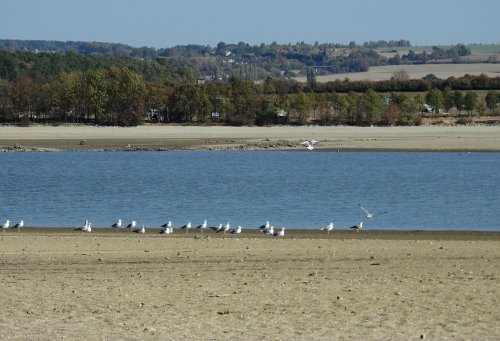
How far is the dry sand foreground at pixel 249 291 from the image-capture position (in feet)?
34.4

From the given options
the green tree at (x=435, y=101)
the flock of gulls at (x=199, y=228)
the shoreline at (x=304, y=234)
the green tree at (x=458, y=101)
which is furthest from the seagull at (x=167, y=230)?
the green tree at (x=458, y=101)

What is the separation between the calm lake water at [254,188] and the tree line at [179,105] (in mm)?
22789

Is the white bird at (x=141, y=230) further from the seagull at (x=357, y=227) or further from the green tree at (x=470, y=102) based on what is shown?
the green tree at (x=470, y=102)

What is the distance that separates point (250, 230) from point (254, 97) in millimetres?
55396

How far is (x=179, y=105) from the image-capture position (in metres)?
78.0

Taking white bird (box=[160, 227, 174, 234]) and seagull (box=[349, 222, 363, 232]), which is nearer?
white bird (box=[160, 227, 174, 234])

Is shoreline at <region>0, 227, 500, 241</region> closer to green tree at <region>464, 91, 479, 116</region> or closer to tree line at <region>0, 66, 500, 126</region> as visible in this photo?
tree line at <region>0, 66, 500, 126</region>

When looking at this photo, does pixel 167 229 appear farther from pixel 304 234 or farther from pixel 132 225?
pixel 304 234

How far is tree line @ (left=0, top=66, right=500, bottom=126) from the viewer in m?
75.9

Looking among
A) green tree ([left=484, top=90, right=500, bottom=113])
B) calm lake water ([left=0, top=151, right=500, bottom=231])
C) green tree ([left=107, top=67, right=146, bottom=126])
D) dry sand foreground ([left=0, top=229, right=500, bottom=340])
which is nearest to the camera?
dry sand foreground ([left=0, top=229, right=500, bottom=340])

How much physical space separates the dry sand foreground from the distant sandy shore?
36.8m

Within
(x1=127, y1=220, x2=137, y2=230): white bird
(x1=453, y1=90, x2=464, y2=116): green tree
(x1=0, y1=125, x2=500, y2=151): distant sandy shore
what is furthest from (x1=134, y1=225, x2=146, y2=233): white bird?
(x1=453, y1=90, x2=464, y2=116): green tree

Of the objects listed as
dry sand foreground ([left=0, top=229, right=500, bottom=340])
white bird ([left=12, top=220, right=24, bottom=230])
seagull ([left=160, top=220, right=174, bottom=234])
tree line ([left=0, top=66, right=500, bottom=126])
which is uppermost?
tree line ([left=0, top=66, right=500, bottom=126])

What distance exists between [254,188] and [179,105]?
140 feet
